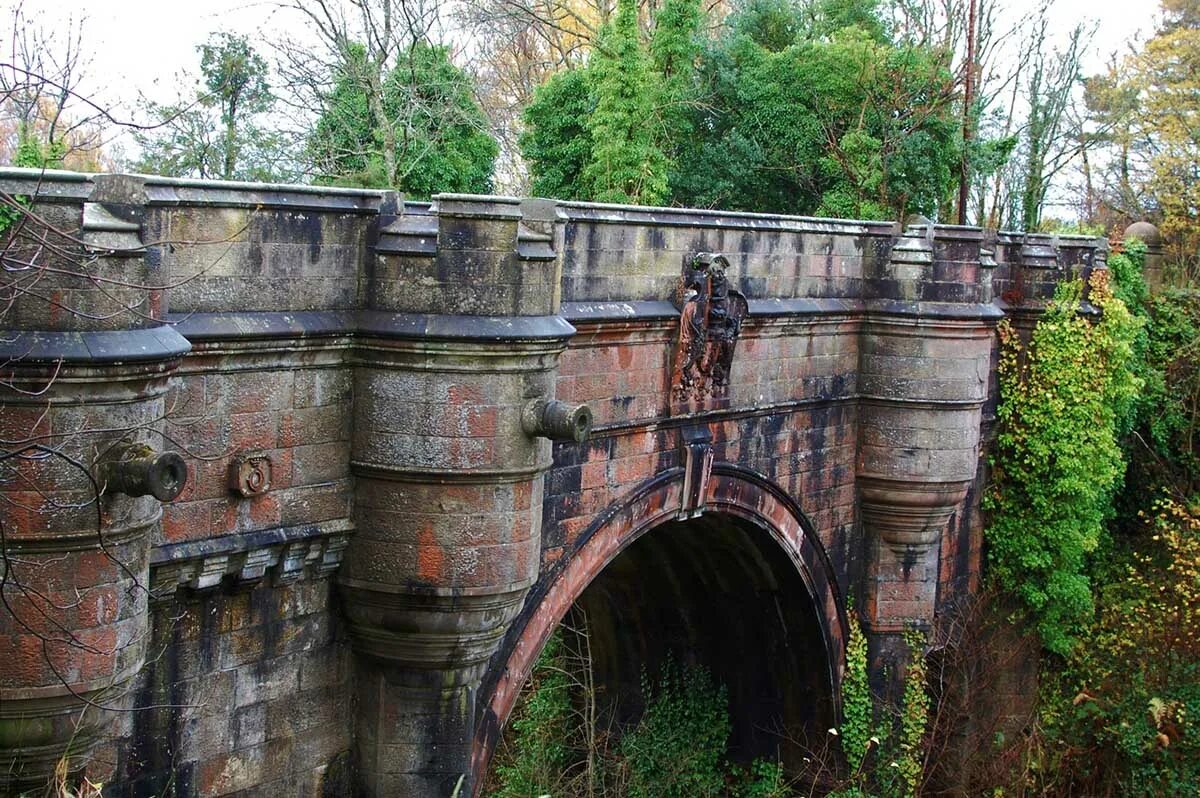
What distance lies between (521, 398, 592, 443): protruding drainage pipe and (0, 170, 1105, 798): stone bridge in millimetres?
21

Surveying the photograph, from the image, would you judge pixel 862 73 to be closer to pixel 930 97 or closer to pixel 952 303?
pixel 930 97

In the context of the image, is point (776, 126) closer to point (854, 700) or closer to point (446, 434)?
point (854, 700)

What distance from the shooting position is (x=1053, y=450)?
18594 mm

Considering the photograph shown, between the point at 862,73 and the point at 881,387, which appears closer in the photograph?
the point at 881,387

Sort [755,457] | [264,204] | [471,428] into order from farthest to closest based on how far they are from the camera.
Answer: [755,457] → [471,428] → [264,204]

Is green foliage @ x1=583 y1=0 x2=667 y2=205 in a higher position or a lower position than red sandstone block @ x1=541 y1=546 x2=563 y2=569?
higher

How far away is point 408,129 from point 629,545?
10152mm

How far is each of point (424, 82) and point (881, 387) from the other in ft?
32.8

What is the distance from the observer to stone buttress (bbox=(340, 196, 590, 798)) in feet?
32.1

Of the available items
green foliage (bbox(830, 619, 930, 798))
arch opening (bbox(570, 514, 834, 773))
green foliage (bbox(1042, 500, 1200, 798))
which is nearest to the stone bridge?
arch opening (bbox(570, 514, 834, 773))

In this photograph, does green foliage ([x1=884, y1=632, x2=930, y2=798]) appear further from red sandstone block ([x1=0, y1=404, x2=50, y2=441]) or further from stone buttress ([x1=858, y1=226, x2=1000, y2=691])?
red sandstone block ([x1=0, y1=404, x2=50, y2=441])

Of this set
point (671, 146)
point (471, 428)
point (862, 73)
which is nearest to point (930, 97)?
point (862, 73)

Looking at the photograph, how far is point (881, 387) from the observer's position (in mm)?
16359

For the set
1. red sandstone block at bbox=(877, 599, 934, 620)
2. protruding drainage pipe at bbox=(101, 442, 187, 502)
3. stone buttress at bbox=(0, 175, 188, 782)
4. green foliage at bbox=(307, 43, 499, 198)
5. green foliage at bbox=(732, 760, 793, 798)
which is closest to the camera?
stone buttress at bbox=(0, 175, 188, 782)
